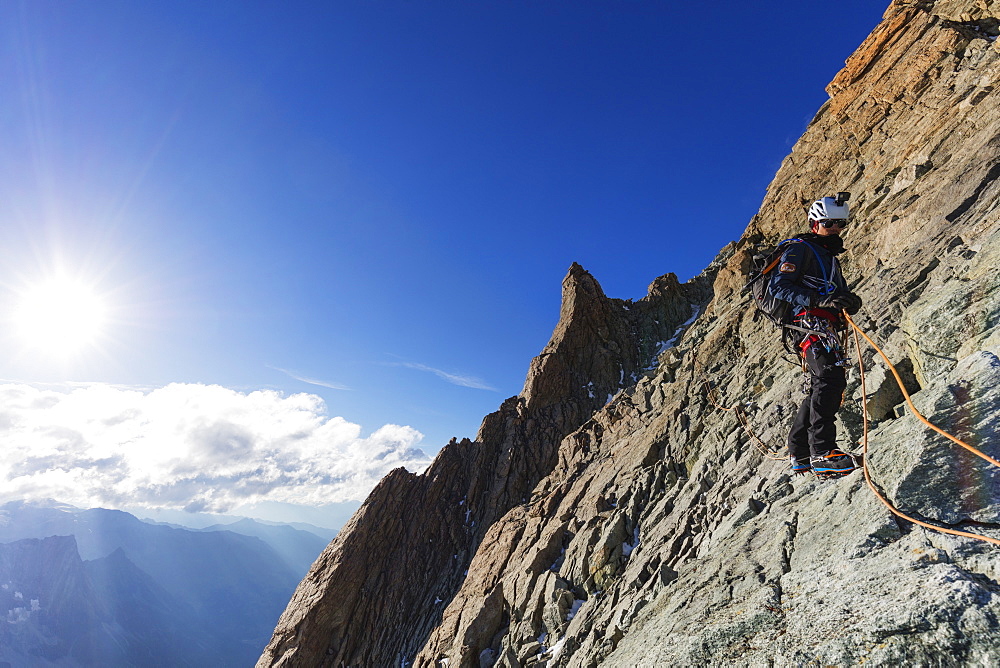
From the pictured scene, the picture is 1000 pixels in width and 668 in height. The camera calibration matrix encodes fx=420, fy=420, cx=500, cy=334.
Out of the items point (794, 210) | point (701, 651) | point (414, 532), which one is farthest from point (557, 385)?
point (701, 651)

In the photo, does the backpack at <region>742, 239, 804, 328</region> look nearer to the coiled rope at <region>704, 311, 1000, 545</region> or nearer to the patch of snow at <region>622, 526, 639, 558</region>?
the coiled rope at <region>704, 311, 1000, 545</region>

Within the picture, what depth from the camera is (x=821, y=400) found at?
289 inches

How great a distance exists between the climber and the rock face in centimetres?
65

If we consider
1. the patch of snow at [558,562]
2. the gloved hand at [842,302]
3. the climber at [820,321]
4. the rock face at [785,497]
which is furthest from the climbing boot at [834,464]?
the patch of snow at [558,562]

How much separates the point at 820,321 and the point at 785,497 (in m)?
4.34

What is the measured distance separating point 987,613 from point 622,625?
8.77 m

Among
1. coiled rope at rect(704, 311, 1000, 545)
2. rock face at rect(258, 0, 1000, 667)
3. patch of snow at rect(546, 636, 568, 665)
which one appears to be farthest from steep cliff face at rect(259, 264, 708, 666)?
coiled rope at rect(704, 311, 1000, 545)

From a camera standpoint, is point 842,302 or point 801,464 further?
point 801,464

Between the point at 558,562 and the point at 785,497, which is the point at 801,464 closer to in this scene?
the point at 785,497

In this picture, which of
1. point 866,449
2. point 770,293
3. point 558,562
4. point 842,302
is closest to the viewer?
point 842,302

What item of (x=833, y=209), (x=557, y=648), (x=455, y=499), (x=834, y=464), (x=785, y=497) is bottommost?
(x=557, y=648)

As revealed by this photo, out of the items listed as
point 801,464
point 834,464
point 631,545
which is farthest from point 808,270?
point 631,545

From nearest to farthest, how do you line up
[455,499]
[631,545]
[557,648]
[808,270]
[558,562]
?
[808,270]
[557,648]
[631,545]
[558,562]
[455,499]

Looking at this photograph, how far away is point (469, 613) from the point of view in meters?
22.5
